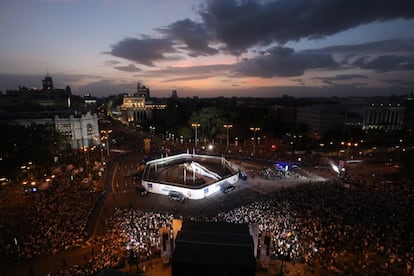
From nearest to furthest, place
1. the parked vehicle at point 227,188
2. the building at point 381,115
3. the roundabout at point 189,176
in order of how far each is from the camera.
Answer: the roundabout at point 189,176, the parked vehicle at point 227,188, the building at point 381,115

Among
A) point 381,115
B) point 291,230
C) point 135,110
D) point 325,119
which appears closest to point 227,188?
point 291,230

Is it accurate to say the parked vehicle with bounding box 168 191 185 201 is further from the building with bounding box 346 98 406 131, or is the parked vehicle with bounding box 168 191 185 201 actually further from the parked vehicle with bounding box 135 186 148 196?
the building with bounding box 346 98 406 131

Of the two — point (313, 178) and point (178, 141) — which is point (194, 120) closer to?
point (178, 141)

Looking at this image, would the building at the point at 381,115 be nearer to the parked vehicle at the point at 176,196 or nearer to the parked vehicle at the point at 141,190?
the parked vehicle at the point at 176,196

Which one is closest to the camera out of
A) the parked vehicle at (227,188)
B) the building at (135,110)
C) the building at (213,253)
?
the building at (213,253)

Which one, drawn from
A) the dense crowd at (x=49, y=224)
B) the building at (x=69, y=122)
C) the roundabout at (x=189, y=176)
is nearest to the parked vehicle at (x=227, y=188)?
the roundabout at (x=189, y=176)

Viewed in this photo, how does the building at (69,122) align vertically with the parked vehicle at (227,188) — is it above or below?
above

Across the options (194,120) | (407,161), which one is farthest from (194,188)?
(194,120)
